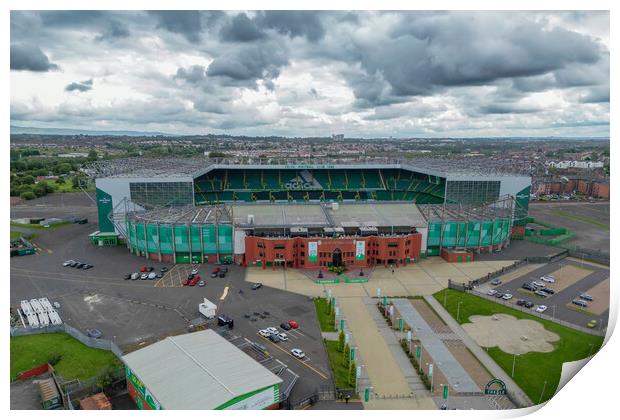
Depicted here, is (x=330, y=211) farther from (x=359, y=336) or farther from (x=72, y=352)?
(x=72, y=352)

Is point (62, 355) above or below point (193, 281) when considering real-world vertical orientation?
below

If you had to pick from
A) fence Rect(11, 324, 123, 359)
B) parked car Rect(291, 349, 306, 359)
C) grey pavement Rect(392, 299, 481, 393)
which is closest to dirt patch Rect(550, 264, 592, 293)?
grey pavement Rect(392, 299, 481, 393)

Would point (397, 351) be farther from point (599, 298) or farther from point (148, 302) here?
point (599, 298)

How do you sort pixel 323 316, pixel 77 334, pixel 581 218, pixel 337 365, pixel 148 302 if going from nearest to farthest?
1. pixel 337 365
2. pixel 77 334
3. pixel 323 316
4. pixel 148 302
5. pixel 581 218

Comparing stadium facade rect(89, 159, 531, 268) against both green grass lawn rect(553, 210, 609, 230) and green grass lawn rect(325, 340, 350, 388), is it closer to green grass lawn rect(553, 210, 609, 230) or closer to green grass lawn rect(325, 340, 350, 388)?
green grass lawn rect(553, 210, 609, 230)

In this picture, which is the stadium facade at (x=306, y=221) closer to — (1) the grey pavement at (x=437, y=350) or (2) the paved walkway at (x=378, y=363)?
(2) the paved walkway at (x=378, y=363)

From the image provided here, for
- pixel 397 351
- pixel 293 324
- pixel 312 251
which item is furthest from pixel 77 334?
pixel 312 251
